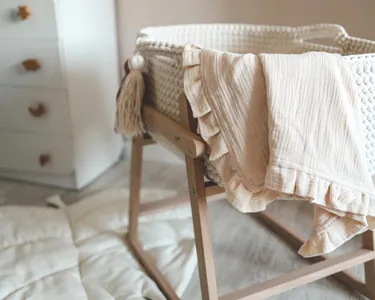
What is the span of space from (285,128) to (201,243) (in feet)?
0.91

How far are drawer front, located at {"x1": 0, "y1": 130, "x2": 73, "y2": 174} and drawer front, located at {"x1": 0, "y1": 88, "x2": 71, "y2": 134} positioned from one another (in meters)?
0.03

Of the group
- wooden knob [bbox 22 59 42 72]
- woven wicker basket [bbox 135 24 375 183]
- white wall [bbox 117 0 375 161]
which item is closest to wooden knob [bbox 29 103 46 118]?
wooden knob [bbox 22 59 42 72]

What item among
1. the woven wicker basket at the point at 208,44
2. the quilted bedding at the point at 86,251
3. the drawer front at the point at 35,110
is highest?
the woven wicker basket at the point at 208,44

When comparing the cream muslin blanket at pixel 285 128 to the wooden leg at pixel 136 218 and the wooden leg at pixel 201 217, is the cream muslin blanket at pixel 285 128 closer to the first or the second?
the wooden leg at pixel 201 217

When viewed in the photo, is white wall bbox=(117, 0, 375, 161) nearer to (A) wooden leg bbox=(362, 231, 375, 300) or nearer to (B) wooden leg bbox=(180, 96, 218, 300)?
(A) wooden leg bbox=(362, 231, 375, 300)

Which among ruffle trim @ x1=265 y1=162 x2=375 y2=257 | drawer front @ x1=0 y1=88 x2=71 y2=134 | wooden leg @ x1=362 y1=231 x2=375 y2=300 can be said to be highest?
ruffle trim @ x1=265 y1=162 x2=375 y2=257

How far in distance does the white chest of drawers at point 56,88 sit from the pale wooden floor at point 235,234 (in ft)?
0.22

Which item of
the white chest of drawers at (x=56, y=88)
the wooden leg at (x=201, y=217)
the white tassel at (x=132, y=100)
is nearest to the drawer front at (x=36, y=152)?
the white chest of drawers at (x=56, y=88)

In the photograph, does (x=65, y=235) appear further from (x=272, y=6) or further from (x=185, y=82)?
(x=272, y=6)

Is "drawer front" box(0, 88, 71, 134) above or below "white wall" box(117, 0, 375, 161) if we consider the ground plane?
below

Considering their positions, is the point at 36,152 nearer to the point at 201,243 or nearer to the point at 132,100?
the point at 132,100

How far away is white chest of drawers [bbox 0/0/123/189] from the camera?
1.34 m

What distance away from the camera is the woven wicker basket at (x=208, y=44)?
2.80 feet

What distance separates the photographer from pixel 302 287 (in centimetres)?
103
